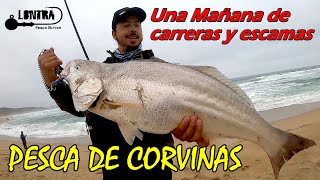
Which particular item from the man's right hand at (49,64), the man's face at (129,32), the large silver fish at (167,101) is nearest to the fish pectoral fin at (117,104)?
the large silver fish at (167,101)

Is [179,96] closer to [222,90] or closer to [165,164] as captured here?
[222,90]

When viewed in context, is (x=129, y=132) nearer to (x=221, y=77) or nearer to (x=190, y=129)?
(x=190, y=129)

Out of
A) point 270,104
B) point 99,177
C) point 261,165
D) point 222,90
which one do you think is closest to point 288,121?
point 270,104

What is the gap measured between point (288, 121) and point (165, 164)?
41.9ft

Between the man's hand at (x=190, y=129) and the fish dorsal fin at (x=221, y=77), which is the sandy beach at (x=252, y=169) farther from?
the man's hand at (x=190, y=129)

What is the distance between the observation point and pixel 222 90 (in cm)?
298

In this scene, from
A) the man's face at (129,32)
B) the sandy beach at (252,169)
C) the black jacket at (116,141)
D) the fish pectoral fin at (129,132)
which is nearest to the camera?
the fish pectoral fin at (129,132)

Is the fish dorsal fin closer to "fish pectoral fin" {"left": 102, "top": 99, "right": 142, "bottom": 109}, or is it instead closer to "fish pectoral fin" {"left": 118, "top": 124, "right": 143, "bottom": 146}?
"fish pectoral fin" {"left": 102, "top": 99, "right": 142, "bottom": 109}

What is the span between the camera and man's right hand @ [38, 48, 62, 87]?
2832mm

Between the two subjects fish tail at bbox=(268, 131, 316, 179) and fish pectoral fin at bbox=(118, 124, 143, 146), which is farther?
fish tail at bbox=(268, 131, 316, 179)

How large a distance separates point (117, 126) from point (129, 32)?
1053mm

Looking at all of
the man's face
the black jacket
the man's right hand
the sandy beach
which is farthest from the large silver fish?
the sandy beach

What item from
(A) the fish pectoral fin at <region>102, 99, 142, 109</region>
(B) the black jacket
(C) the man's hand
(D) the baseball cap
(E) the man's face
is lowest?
(B) the black jacket

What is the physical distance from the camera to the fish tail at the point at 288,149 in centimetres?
287
